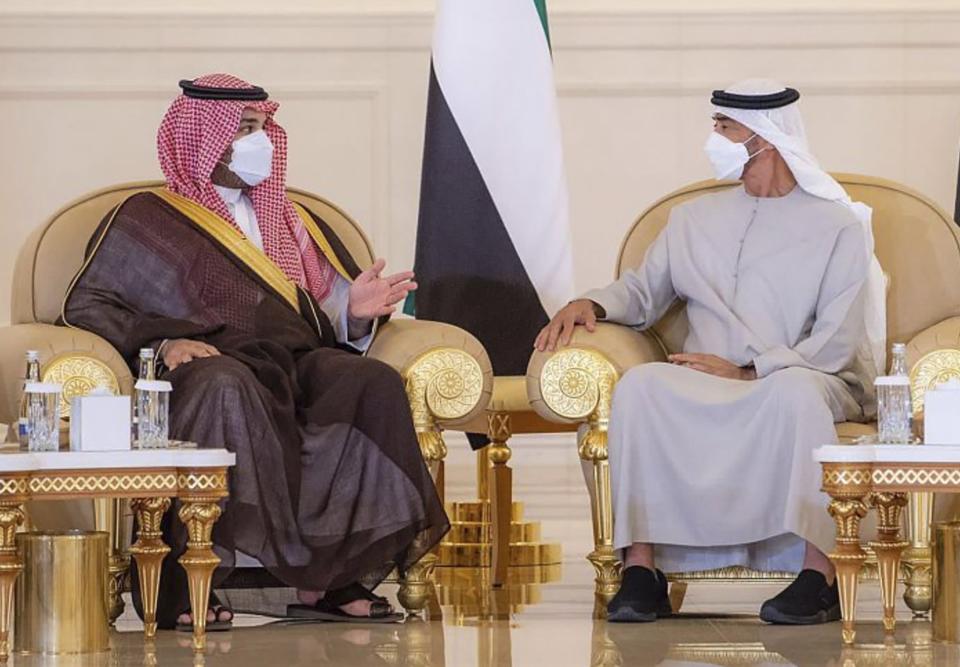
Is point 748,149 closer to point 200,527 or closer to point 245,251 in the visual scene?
point 245,251

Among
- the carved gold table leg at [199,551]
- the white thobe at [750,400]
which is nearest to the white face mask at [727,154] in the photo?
the white thobe at [750,400]

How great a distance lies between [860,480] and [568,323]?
106cm

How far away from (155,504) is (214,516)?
0.26 m

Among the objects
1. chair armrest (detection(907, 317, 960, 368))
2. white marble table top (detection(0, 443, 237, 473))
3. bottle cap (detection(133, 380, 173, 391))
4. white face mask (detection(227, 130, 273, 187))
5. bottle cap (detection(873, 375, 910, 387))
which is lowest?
white marble table top (detection(0, 443, 237, 473))

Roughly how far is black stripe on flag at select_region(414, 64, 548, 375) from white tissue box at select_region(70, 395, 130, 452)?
1.96 meters

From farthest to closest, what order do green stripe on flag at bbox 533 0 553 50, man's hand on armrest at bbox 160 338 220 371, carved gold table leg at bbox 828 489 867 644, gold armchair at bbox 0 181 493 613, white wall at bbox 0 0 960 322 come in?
white wall at bbox 0 0 960 322
green stripe on flag at bbox 533 0 553 50
man's hand on armrest at bbox 160 338 220 371
gold armchair at bbox 0 181 493 613
carved gold table leg at bbox 828 489 867 644

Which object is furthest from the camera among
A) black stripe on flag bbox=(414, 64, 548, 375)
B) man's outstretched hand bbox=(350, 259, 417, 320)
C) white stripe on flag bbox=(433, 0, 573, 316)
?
white stripe on flag bbox=(433, 0, 573, 316)

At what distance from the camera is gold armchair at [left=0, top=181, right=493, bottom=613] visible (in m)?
4.53

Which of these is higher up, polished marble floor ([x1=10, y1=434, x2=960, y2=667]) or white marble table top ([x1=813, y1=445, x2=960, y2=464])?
white marble table top ([x1=813, y1=445, x2=960, y2=464])

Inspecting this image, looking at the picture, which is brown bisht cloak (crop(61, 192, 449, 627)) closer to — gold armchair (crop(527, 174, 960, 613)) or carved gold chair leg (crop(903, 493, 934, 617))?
gold armchair (crop(527, 174, 960, 613))

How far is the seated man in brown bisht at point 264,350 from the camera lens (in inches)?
175

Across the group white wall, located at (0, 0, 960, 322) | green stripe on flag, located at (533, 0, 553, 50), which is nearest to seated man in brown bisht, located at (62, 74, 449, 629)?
green stripe on flag, located at (533, 0, 553, 50)

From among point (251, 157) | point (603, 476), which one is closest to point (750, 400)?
point (603, 476)

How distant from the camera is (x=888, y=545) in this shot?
4.34m
